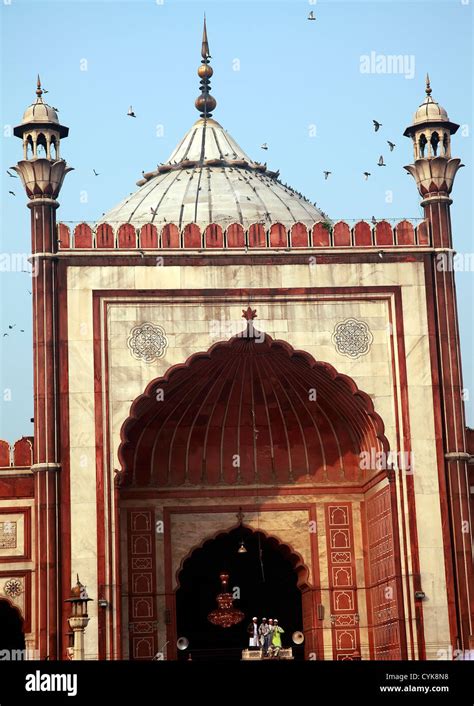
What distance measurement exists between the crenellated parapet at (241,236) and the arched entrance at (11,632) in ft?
24.6

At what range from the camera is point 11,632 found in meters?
29.1

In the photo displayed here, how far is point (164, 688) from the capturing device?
609 inches

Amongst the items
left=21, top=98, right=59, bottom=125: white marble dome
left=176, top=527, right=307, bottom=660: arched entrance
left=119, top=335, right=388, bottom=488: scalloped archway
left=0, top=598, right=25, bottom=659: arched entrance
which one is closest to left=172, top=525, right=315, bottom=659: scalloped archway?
left=176, top=527, right=307, bottom=660: arched entrance

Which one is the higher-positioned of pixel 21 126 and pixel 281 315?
pixel 21 126

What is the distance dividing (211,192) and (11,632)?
32.7 ft

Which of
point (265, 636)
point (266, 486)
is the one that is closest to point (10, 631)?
point (265, 636)

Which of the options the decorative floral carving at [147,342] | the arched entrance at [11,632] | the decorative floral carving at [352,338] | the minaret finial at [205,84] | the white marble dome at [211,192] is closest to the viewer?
the decorative floral carving at [147,342]

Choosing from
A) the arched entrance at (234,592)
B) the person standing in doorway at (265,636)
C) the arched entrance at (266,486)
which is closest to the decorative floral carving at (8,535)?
the arched entrance at (266,486)

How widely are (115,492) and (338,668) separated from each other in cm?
1052

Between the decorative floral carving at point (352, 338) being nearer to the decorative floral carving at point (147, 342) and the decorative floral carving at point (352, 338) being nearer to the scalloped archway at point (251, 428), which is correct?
the scalloped archway at point (251, 428)

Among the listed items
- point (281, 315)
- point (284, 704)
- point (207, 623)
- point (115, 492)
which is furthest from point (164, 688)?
point (207, 623)

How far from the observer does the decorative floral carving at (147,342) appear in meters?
26.2

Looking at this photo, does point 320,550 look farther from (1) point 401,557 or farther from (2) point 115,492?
(2) point 115,492

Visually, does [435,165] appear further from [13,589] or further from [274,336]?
[13,589]
